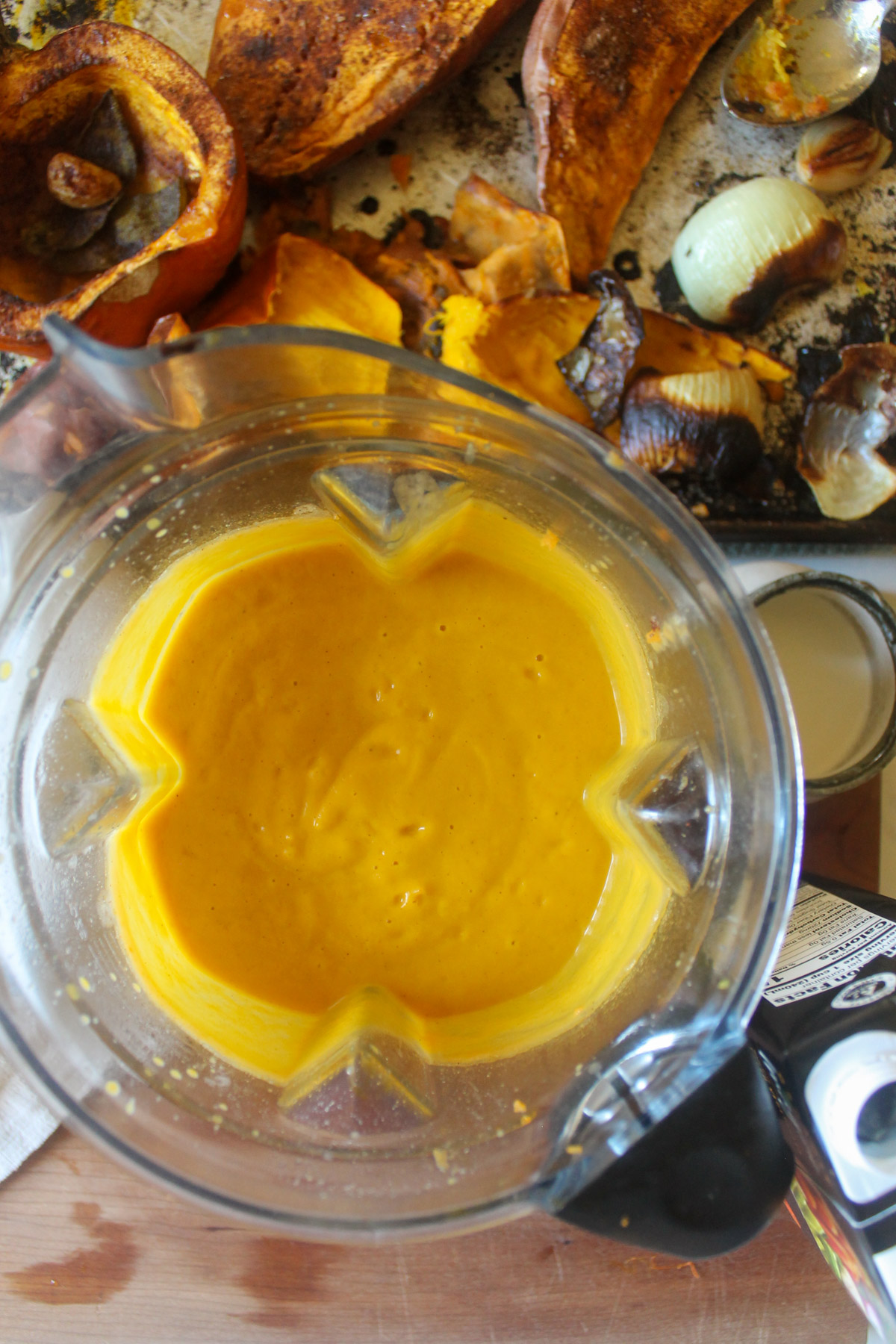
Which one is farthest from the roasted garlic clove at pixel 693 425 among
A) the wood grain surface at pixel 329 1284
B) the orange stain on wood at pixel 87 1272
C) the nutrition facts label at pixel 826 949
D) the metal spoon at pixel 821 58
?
the orange stain on wood at pixel 87 1272

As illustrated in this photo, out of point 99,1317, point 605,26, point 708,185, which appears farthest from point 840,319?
point 99,1317

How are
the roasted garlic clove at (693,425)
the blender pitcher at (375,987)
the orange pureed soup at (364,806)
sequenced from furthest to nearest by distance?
the roasted garlic clove at (693,425)
the orange pureed soup at (364,806)
the blender pitcher at (375,987)

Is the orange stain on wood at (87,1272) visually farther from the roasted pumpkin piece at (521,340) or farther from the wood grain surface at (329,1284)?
the roasted pumpkin piece at (521,340)

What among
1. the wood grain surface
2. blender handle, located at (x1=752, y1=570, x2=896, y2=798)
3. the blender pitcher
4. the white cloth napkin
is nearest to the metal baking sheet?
blender handle, located at (x1=752, y1=570, x2=896, y2=798)

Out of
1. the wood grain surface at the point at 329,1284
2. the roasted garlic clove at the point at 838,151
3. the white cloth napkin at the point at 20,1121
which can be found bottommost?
the wood grain surface at the point at 329,1284

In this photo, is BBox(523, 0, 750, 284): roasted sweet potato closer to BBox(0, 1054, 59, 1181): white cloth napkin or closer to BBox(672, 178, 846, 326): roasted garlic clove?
BBox(672, 178, 846, 326): roasted garlic clove

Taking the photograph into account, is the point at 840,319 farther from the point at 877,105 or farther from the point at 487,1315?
the point at 487,1315
